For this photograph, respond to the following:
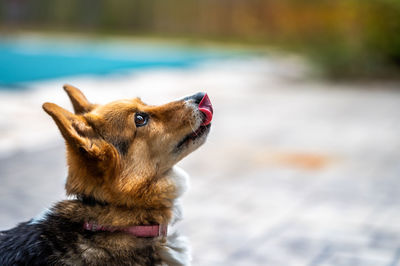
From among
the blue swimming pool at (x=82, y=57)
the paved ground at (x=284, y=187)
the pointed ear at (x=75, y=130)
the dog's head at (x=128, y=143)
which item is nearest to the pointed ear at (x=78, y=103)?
the dog's head at (x=128, y=143)

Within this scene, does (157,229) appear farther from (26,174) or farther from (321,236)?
(26,174)

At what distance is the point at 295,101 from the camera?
10977mm

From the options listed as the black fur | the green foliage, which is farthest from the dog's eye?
the green foliage

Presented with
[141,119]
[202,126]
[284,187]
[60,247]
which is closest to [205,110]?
[202,126]

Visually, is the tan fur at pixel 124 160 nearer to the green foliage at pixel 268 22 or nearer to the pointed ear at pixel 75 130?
the pointed ear at pixel 75 130

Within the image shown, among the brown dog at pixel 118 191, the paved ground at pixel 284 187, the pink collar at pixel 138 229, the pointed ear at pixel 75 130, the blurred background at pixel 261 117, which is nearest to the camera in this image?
the pointed ear at pixel 75 130

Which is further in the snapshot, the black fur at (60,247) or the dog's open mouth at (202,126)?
the dog's open mouth at (202,126)

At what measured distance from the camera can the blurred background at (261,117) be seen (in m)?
4.18

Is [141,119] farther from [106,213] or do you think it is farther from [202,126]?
[106,213]

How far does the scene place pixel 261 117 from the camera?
362 inches

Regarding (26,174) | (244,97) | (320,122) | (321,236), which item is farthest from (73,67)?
(321,236)

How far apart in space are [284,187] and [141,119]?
9.59 ft

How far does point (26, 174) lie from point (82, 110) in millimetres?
2899

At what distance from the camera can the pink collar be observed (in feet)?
8.07
